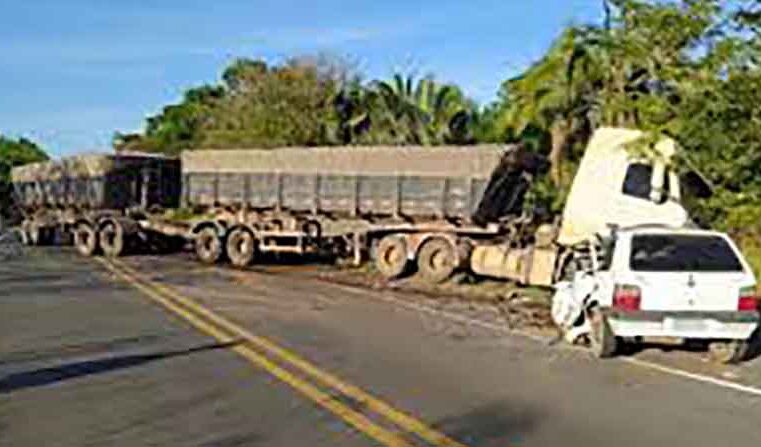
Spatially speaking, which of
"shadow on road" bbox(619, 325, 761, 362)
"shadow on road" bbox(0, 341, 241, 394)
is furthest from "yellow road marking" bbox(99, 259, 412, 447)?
"shadow on road" bbox(619, 325, 761, 362)

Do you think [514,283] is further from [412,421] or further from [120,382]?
[412,421]

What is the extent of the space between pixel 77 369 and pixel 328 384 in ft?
9.43

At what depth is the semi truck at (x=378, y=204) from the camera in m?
23.9

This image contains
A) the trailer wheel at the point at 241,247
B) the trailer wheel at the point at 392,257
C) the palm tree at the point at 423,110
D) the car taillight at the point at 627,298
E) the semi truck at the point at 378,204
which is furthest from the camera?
the palm tree at the point at 423,110

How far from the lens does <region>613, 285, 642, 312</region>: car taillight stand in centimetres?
1516

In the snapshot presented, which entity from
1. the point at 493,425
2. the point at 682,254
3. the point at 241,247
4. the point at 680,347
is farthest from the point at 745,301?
the point at 241,247

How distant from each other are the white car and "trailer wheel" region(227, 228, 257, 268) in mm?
21673

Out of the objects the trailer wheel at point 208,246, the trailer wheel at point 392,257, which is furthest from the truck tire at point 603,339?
the trailer wheel at point 208,246

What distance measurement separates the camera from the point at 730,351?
608 inches

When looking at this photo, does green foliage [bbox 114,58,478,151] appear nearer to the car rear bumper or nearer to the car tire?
the car tire

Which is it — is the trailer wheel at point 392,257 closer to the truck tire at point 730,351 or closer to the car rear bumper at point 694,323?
the truck tire at point 730,351

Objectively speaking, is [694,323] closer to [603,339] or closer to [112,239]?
[603,339]

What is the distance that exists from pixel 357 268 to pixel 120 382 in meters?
22.2

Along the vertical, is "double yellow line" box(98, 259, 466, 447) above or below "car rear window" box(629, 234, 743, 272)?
A: below
